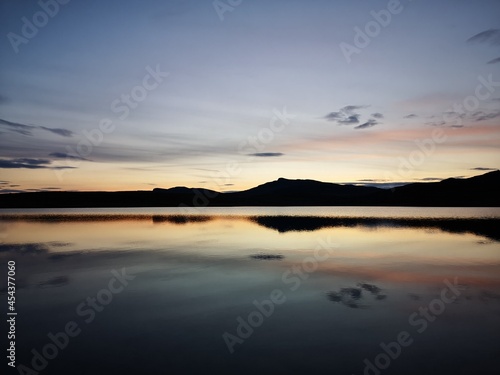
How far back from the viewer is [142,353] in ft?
29.4

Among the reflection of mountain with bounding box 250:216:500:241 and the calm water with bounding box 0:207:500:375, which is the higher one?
the reflection of mountain with bounding box 250:216:500:241

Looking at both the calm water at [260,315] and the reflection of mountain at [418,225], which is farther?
the reflection of mountain at [418,225]

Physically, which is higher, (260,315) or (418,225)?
(418,225)

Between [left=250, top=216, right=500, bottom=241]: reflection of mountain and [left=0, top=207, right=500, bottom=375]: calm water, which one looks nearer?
[left=0, top=207, right=500, bottom=375]: calm water

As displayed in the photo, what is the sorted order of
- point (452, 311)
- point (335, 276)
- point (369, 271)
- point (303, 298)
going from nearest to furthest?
point (452, 311), point (303, 298), point (335, 276), point (369, 271)

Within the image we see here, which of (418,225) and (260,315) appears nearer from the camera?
(260,315)

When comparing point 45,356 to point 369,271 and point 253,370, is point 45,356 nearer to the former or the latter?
point 253,370

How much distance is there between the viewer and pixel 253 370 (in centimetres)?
804

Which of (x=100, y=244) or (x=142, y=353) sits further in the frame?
(x=100, y=244)

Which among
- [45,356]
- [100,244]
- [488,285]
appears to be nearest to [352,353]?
[45,356]

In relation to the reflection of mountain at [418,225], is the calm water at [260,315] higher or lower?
lower

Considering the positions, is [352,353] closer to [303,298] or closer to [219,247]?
[303,298]

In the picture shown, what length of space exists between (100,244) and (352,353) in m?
29.5

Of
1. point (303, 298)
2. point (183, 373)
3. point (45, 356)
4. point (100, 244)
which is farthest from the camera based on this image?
point (100, 244)
